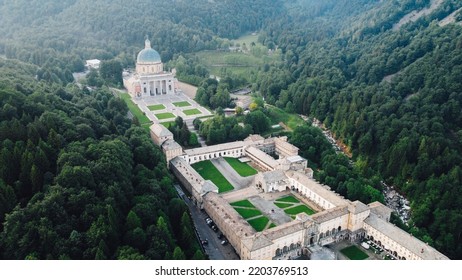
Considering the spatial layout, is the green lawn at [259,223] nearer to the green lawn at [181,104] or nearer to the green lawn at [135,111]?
the green lawn at [135,111]

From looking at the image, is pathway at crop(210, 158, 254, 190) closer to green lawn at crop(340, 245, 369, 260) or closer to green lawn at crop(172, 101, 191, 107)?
green lawn at crop(340, 245, 369, 260)

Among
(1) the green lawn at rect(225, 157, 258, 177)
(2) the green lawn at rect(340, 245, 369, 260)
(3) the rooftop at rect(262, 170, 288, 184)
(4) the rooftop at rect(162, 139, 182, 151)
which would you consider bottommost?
(2) the green lawn at rect(340, 245, 369, 260)

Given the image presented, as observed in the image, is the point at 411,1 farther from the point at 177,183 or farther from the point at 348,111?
the point at 177,183

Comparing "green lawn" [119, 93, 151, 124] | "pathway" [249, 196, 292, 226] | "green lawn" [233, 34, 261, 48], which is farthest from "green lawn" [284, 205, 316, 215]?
"green lawn" [233, 34, 261, 48]

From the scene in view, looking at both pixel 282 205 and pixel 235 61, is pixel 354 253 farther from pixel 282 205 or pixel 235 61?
pixel 235 61

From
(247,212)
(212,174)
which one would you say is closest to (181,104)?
(212,174)

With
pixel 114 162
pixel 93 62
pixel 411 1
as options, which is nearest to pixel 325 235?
pixel 114 162
